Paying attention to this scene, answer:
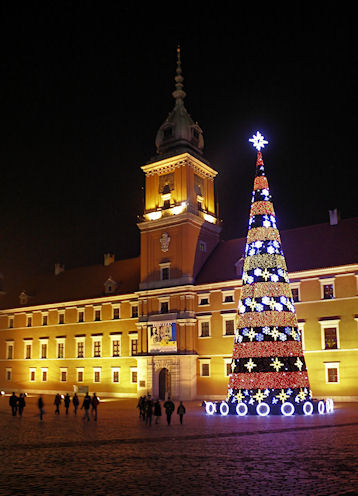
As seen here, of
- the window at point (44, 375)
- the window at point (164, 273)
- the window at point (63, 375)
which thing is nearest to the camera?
the window at point (164, 273)

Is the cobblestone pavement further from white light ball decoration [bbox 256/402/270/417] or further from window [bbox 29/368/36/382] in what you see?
window [bbox 29/368/36/382]

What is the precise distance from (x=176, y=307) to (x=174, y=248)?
548cm

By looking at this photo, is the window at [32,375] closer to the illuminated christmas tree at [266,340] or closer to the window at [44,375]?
the window at [44,375]

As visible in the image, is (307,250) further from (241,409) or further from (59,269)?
(59,269)

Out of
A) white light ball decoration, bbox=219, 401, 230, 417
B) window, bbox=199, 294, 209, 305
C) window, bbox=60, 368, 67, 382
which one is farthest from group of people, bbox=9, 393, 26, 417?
window, bbox=60, 368, 67, 382

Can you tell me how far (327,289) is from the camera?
137 ft

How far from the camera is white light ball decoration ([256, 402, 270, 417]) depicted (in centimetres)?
2678

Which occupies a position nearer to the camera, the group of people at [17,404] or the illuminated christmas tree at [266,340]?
the illuminated christmas tree at [266,340]

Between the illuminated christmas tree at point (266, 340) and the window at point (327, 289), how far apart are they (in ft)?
44.2

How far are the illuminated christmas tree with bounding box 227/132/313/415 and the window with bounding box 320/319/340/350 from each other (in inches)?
514

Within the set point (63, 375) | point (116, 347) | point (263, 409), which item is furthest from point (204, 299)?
point (263, 409)

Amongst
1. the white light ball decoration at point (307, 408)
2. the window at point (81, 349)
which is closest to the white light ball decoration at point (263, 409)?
the white light ball decoration at point (307, 408)

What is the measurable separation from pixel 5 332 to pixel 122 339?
727 inches

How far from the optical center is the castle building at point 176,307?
1628 inches
